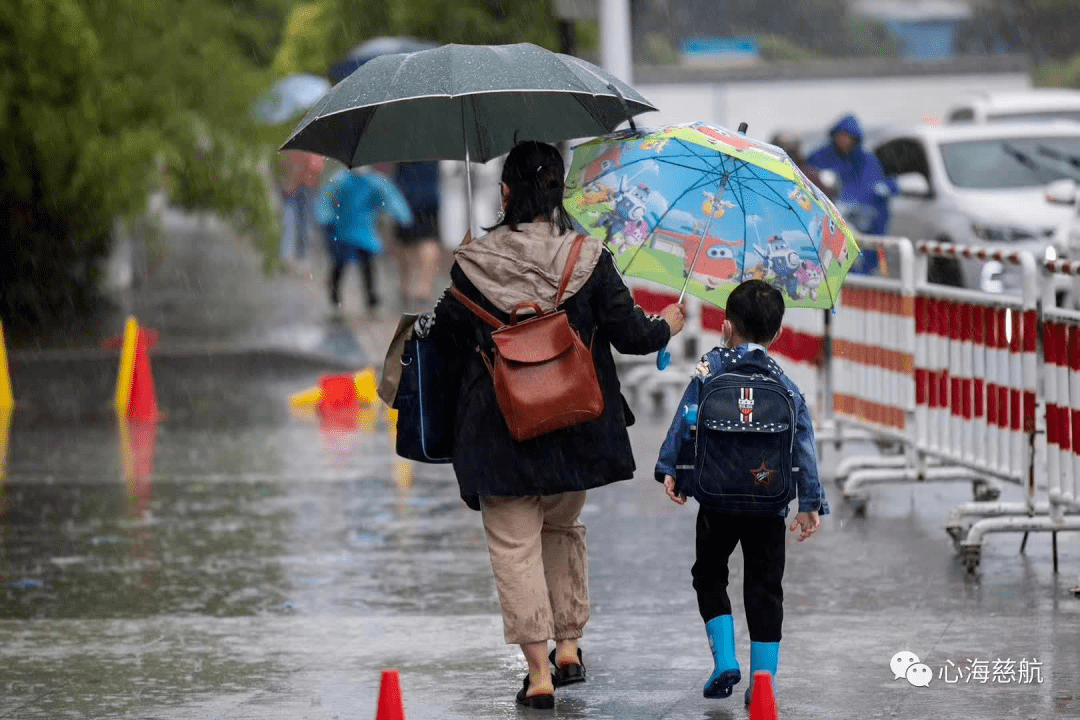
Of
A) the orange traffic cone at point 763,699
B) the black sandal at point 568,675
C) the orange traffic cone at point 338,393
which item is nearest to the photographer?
the orange traffic cone at point 763,699

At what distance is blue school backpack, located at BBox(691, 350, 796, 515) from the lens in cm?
561

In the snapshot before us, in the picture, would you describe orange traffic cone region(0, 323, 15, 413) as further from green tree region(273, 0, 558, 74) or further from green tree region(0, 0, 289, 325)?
green tree region(273, 0, 558, 74)

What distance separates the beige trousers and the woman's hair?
887 mm

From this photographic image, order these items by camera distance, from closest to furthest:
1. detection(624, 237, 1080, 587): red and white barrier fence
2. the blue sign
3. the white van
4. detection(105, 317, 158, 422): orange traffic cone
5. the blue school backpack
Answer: the blue school backpack, detection(624, 237, 1080, 587): red and white barrier fence, detection(105, 317, 158, 422): orange traffic cone, the white van, the blue sign

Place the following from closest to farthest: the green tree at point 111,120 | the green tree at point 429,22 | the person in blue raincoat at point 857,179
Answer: the person in blue raincoat at point 857,179 → the green tree at point 111,120 → the green tree at point 429,22

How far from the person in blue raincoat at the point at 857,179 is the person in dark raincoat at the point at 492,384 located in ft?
30.9

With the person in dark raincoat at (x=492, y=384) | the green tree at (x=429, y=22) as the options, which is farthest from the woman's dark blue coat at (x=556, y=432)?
the green tree at (x=429, y=22)

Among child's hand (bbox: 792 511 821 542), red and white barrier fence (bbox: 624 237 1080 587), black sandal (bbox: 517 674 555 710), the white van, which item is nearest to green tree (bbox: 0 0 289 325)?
red and white barrier fence (bbox: 624 237 1080 587)

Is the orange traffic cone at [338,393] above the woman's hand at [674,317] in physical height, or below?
below

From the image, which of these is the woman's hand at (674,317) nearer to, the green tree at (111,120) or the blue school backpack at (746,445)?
the blue school backpack at (746,445)

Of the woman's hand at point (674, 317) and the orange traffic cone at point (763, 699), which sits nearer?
the orange traffic cone at point (763, 699)

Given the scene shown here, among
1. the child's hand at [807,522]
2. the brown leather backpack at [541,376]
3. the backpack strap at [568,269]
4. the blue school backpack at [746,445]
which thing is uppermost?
the backpack strap at [568,269]

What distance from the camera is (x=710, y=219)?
6.04 meters

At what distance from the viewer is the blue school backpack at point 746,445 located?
5609mm
